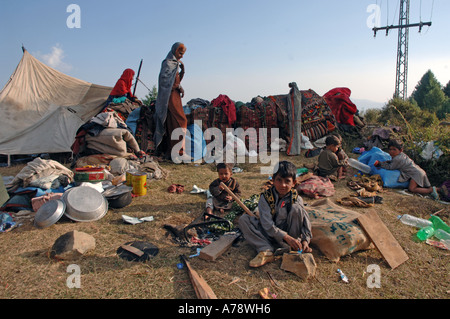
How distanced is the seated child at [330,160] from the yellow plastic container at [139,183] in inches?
126

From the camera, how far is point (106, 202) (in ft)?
12.8

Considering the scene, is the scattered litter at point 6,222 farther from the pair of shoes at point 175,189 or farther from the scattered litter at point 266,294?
the scattered litter at point 266,294

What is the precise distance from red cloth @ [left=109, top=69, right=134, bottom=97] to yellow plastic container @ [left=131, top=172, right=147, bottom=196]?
13.4ft

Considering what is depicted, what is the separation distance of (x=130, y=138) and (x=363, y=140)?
6354mm

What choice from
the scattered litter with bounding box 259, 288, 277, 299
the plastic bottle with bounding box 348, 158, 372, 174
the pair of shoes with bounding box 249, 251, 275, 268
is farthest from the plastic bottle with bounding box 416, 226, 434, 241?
the plastic bottle with bounding box 348, 158, 372, 174

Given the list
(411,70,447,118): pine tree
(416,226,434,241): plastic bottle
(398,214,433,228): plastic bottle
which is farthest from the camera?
(411,70,447,118): pine tree

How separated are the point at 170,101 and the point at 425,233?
5569 millimetres

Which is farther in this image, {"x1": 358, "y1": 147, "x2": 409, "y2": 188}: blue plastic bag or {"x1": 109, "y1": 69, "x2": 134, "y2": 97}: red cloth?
{"x1": 109, "y1": 69, "x2": 134, "y2": 97}: red cloth

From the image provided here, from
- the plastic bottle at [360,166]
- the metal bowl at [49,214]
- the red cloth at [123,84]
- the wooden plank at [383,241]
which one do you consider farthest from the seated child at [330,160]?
the red cloth at [123,84]

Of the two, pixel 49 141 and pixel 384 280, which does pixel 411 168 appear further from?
pixel 49 141

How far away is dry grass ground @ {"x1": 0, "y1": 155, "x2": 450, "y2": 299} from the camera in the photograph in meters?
2.27

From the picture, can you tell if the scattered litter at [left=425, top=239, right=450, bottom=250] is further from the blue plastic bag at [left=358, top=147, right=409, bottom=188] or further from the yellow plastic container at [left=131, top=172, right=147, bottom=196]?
the yellow plastic container at [left=131, top=172, right=147, bottom=196]

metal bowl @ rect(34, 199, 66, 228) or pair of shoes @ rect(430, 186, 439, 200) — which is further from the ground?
metal bowl @ rect(34, 199, 66, 228)

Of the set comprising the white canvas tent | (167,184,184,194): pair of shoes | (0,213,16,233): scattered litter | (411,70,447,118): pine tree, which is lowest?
(0,213,16,233): scattered litter
